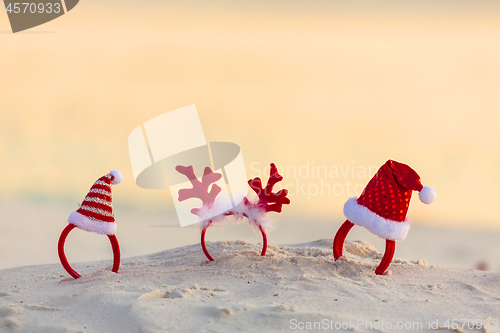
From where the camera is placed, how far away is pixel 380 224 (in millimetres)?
4609

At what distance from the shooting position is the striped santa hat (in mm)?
4727

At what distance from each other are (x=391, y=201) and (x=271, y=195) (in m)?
1.21

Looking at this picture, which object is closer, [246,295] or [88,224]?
[246,295]

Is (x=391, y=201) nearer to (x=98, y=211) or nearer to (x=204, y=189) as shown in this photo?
(x=204, y=189)

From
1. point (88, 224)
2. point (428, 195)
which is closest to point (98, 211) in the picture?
point (88, 224)

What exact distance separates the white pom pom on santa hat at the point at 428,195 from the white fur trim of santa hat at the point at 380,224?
0.28 metres

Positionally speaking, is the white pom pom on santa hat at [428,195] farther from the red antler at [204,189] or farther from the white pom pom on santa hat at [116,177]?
the white pom pom on santa hat at [116,177]

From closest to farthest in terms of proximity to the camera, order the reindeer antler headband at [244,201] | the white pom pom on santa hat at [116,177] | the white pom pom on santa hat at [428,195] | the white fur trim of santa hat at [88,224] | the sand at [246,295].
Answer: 1. the sand at [246,295]
2. the white pom pom on santa hat at [428,195]
3. the white fur trim of santa hat at [88,224]
4. the white pom pom on santa hat at [116,177]
5. the reindeer antler headband at [244,201]

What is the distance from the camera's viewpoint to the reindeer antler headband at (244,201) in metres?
5.05

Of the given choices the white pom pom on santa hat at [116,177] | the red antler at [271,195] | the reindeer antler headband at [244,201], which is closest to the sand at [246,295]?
the reindeer antler headband at [244,201]

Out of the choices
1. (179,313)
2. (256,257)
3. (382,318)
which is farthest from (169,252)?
(382,318)

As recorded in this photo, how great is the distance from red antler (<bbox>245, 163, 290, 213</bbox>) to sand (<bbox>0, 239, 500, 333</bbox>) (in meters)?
0.54

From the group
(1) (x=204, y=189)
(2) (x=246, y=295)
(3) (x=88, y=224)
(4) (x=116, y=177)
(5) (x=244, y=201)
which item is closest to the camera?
(2) (x=246, y=295)

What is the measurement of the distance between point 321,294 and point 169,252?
107 inches
